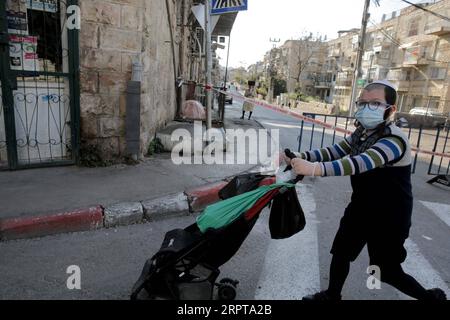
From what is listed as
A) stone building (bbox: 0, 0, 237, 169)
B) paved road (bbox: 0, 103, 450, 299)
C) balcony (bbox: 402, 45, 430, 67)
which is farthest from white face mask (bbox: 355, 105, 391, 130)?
balcony (bbox: 402, 45, 430, 67)

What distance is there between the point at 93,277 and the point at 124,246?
0.61 metres

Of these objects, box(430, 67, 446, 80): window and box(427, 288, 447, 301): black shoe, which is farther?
box(430, 67, 446, 80): window

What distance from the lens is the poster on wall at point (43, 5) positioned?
470 cm

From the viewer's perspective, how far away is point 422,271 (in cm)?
323

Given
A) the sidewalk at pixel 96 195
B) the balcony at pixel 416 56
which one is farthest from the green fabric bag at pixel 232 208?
the balcony at pixel 416 56

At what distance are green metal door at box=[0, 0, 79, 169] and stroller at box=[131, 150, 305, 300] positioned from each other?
354 cm

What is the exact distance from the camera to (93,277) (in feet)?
9.21

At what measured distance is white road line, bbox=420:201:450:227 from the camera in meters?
4.81

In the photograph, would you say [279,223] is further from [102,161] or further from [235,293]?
[102,161]

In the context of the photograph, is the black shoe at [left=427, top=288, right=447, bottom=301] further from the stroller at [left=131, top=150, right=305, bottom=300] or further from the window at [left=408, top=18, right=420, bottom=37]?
the window at [left=408, top=18, right=420, bottom=37]

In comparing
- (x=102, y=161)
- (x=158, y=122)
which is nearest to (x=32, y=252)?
(x=102, y=161)

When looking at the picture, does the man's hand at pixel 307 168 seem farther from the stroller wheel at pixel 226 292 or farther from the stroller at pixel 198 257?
the stroller wheel at pixel 226 292

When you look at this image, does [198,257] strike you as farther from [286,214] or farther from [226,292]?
[286,214]
